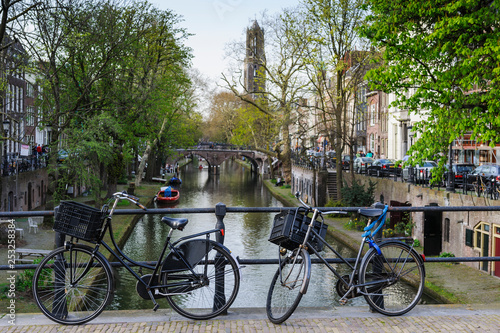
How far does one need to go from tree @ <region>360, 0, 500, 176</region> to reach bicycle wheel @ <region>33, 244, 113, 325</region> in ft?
44.7

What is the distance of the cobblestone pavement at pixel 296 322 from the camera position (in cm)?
539

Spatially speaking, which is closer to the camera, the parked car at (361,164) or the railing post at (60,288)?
the railing post at (60,288)

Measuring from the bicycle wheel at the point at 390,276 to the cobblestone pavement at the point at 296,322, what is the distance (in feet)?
0.39

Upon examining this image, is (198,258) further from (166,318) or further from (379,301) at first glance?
(379,301)

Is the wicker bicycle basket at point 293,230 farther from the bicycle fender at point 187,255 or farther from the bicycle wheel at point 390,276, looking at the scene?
the bicycle fender at point 187,255

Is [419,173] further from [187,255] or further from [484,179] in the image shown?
[187,255]

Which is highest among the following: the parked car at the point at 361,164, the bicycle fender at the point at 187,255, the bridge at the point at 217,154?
the bridge at the point at 217,154

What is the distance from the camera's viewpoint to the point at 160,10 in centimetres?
4159

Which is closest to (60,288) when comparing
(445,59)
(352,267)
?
(352,267)

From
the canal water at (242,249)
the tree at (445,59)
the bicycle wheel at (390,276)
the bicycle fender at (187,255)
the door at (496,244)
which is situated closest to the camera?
the bicycle fender at (187,255)

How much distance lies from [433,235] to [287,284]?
866 inches

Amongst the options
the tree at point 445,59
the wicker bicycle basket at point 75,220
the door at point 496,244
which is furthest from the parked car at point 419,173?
the wicker bicycle basket at point 75,220

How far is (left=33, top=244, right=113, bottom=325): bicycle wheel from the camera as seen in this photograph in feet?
A: 18.1

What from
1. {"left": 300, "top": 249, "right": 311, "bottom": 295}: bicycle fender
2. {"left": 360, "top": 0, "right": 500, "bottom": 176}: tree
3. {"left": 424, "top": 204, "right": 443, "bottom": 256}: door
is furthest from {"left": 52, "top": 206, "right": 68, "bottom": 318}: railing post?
{"left": 424, "top": 204, "right": 443, "bottom": 256}: door
